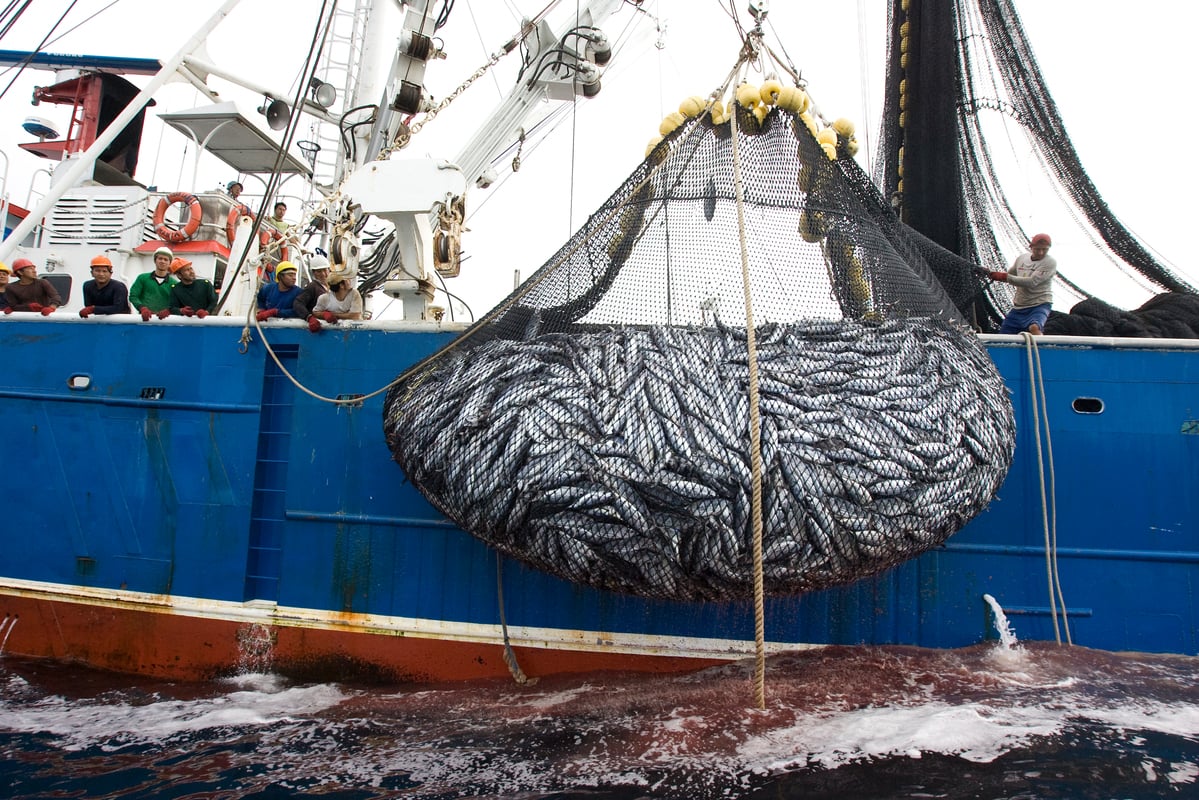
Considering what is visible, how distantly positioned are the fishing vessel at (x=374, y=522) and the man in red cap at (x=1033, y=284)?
2.08 feet

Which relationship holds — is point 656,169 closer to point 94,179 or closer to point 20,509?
point 20,509

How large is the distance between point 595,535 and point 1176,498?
3884 mm

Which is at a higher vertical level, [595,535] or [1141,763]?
[595,535]

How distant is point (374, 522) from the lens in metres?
5.44

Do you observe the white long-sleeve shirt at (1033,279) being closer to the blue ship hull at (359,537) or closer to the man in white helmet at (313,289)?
the blue ship hull at (359,537)

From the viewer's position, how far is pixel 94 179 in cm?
1025

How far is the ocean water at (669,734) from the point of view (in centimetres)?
334

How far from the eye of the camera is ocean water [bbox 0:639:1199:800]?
11.0 feet

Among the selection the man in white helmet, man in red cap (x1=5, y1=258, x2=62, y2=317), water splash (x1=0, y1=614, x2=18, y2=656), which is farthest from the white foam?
man in red cap (x1=5, y1=258, x2=62, y2=317)

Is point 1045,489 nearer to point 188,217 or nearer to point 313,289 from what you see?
point 313,289

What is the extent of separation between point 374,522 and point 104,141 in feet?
15.9

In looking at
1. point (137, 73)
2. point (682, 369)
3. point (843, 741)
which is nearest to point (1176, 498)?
point (843, 741)

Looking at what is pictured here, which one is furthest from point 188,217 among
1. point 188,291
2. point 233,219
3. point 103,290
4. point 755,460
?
point 755,460

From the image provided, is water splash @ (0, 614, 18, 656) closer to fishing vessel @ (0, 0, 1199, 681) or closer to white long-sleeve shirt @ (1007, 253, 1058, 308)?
fishing vessel @ (0, 0, 1199, 681)
